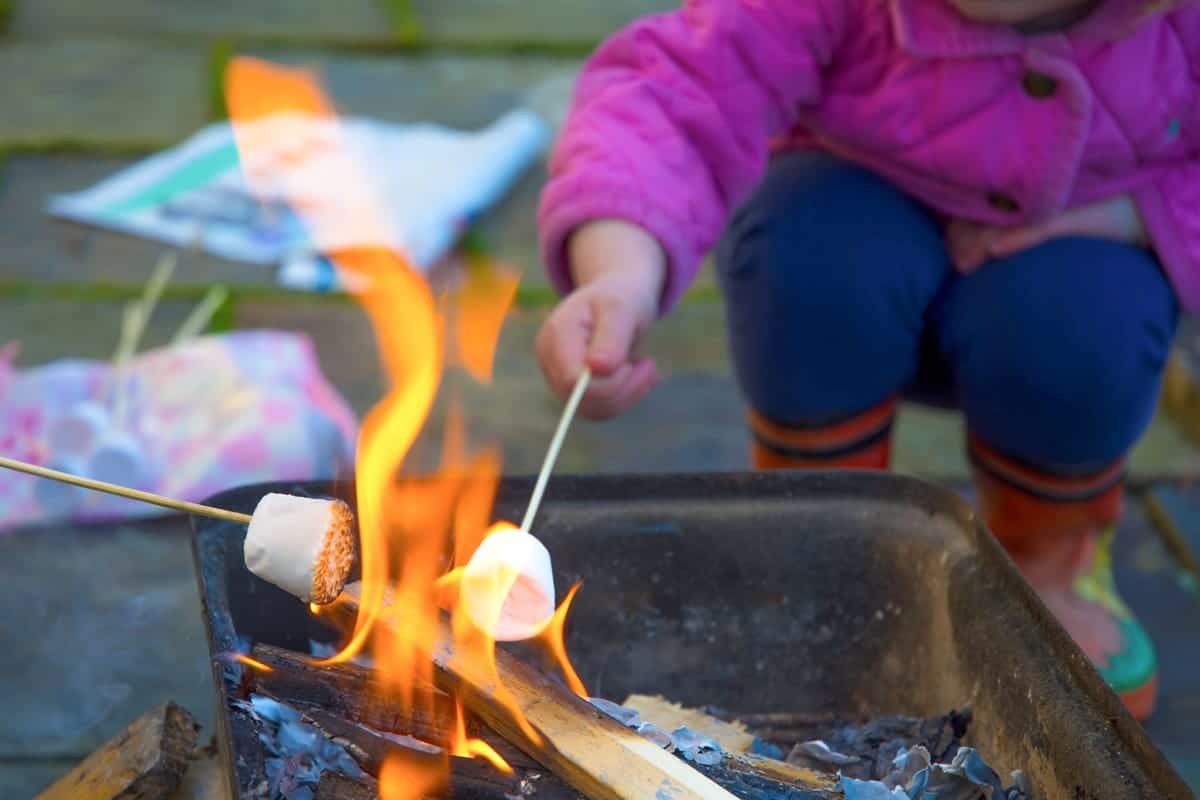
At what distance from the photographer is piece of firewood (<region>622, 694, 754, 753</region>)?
1.21 meters

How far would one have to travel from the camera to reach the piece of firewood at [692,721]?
47.4 inches

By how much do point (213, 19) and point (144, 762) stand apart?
3.11 metres

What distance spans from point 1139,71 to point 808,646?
776mm

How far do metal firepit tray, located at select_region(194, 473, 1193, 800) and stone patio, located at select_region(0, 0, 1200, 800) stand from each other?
1.61 ft

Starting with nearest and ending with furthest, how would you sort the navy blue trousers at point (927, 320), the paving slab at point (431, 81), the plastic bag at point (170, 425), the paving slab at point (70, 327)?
the navy blue trousers at point (927, 320) < the plastic bag at point (170, 425) < the paving slab at point (70, 327) < the paving slab at point (431, 81)

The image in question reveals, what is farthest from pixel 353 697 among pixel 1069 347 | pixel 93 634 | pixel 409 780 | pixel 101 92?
pixel 101 92

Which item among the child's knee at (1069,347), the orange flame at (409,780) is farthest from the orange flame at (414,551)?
the child's knee at (1069,347)

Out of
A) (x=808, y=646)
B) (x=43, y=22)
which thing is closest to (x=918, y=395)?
(x=808, y=646)

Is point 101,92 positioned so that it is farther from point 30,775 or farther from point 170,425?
point 30,775

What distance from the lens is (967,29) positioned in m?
1.56

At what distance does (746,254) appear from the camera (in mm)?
1728

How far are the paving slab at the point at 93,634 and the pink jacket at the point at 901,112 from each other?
67 cm

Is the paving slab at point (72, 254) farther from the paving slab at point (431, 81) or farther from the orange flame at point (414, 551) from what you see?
the orange flame at point (414, 551)

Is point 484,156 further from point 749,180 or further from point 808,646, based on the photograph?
point 808,646
